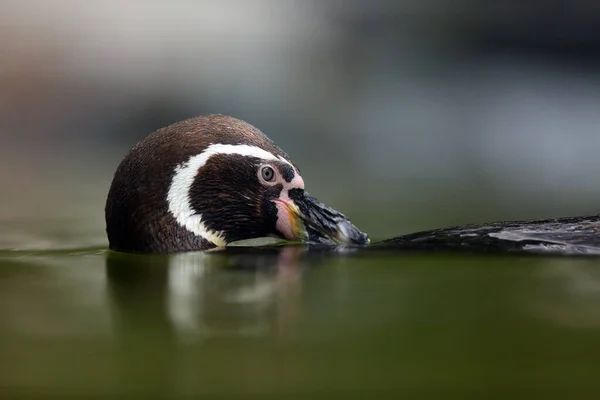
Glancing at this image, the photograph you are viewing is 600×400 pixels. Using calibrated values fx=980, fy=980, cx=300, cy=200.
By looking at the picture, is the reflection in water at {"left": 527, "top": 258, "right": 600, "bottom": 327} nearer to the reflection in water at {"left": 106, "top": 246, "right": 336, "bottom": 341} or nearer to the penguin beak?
the reflection in water at {"left": 106, "top": 246, "right": 336, "bottom": 341}

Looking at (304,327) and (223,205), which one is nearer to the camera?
(304,327)

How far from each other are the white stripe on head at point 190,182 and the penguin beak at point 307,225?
0.27 meters

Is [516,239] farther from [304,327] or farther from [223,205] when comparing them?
[304,327]

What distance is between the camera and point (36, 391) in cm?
258

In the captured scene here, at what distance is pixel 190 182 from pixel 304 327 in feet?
5.65

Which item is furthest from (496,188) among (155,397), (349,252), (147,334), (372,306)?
(155,397)

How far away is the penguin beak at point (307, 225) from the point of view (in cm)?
490

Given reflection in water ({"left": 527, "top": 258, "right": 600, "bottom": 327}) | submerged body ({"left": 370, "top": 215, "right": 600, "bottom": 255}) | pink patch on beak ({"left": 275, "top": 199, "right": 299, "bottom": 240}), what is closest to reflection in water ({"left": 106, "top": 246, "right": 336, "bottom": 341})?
pink patch on beak ({"left": 275, "top": 199, "right": 299, "bottom": 240})

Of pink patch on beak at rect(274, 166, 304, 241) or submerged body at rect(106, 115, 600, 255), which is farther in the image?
pink patch on beak at rect(274, 166, 304, 241)

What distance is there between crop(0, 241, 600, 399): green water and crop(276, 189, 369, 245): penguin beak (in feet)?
1.24

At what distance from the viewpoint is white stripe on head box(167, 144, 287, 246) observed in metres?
4.68

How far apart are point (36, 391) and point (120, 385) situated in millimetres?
219

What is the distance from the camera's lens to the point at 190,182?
4.70 meters

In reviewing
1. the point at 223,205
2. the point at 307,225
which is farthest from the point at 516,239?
the point at 223,205
